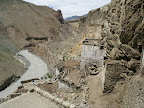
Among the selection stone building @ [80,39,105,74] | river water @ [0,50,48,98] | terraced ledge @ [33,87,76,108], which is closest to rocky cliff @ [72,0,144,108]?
stone building @ [80,39,105,74]

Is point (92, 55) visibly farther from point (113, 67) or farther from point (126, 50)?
point (126, 50)

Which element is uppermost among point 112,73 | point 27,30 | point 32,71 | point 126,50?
point 27,30

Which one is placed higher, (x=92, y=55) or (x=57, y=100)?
(x=92, y=55)

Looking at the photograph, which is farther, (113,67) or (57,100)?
(113,67)

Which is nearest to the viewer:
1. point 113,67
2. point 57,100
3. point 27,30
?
point 57,100

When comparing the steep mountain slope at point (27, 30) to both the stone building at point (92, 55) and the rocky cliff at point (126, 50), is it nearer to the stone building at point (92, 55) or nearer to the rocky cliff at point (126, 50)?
the stone building at point (92, 55)

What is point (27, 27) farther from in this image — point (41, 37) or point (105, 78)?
point (105, 78)

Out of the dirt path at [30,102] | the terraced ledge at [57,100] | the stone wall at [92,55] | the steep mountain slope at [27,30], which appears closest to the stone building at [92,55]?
the stone wall at [92,55]

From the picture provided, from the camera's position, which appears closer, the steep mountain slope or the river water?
the river water

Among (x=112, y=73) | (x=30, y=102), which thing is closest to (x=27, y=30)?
(x=30, y=102)

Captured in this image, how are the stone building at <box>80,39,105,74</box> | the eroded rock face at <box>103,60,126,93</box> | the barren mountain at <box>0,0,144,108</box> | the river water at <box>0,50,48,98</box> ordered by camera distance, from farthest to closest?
the river water at <box>0,50,48,98</box> < the stone building at <box>80,39,105,74</box> < the eroded rock face at <box>103,60,126,93</box> < the barren mountain at <box>0,0,144,108</box>

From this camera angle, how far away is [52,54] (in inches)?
870

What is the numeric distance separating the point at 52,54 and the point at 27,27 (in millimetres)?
20007

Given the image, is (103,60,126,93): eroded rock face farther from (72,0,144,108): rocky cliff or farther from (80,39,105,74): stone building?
(80,39,105,74): stone building
